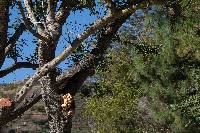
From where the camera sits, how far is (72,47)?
11.5m

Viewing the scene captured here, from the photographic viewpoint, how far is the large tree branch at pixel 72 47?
37.4 feet

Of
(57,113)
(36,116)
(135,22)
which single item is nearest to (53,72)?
(57,113)

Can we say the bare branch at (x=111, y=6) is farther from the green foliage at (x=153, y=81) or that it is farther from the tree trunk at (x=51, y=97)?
the green foliage at (x=153, y=81)

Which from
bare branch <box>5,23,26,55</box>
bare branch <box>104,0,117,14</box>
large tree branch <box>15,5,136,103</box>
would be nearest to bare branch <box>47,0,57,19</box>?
large tree branch <box>15,5,136,103</box>

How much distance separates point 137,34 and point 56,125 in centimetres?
2755

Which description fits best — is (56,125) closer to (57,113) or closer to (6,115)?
(57,113)

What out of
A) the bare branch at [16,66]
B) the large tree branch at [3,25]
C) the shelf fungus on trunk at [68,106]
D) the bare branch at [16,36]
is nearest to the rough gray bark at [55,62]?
the shelf fungus on trunk at [68,106]

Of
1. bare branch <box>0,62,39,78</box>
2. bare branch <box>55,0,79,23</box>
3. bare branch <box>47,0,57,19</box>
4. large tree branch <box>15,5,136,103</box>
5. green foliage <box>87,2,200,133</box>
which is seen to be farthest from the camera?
green foliage <box>87,2,200,133</box>

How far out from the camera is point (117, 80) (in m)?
38.8

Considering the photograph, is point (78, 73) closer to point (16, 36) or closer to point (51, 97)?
point (51, 97)

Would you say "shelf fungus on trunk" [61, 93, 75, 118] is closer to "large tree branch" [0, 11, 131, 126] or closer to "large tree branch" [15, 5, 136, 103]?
"large tree branch" [15, 5, 136, 103]

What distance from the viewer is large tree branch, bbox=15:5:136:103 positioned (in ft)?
37.4

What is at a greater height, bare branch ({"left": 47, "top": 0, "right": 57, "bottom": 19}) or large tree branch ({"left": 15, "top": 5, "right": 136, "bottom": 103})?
bare branch ({"left": 47, "top": 0, "right": 57, "bottom": 19})

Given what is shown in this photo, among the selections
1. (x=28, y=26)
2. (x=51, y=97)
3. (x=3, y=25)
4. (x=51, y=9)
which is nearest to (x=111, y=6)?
(x=28, y=26)
